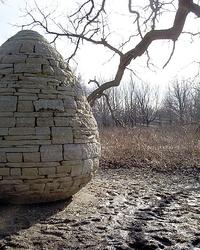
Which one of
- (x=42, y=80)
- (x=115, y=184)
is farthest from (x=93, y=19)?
(x=42, y=80)

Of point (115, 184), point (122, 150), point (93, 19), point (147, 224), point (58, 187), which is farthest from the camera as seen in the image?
point (93, 19)

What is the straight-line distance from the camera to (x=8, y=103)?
4.89 m

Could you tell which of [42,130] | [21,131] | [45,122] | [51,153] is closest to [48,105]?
[45,122]

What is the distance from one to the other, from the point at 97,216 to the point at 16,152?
4.65ft

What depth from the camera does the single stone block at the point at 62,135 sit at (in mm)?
4905

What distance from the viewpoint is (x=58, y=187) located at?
506 cm

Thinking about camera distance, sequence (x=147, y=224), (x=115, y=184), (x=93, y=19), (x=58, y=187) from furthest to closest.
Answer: (x=93, y=19) < (x=115, y=184) < (x=58, y=187) < (x=147, y=224)

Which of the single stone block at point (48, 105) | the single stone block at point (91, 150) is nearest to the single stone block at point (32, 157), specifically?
the single stone block at point (48, 105)

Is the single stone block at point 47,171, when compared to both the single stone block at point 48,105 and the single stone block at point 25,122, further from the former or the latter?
the single stone block at point 48,105

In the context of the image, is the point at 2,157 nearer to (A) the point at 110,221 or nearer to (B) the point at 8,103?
(B) the point at 8,103

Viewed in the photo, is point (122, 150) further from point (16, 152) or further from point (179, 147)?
point (16, 152)

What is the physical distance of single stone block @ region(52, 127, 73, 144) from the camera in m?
4.90

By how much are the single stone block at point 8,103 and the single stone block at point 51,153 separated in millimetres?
693

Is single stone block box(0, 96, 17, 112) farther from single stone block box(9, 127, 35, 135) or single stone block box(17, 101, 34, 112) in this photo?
single stone block box(9, 127, 35, 135)
